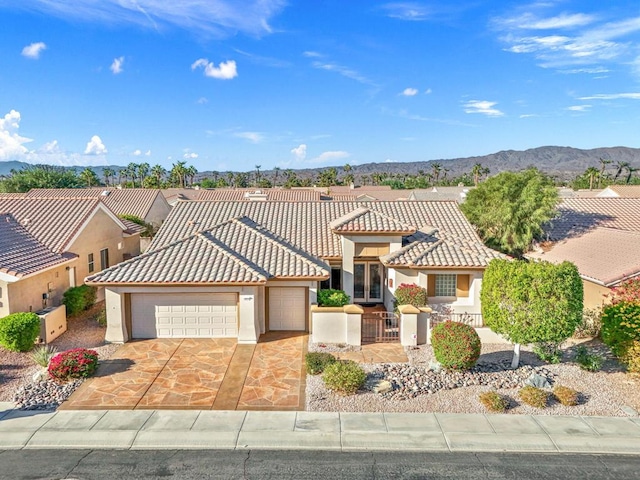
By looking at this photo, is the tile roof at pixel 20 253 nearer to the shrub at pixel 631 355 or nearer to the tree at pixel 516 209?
the shrub at pixel 631 355

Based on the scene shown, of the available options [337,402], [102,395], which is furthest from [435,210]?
[102,395]

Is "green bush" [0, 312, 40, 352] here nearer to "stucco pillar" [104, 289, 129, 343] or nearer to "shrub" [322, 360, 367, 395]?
"stucco pillar" [104, 289, 129, 343]

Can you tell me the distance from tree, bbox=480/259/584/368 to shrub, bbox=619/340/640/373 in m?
1.86

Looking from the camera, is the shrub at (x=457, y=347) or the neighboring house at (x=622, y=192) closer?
the shrub at (x=457, y=347)

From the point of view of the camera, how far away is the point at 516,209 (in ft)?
87.7

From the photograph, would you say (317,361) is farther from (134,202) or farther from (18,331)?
(134,202)

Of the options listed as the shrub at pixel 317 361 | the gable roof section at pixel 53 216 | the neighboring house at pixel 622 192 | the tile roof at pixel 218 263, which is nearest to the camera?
the shrub at pixel 317 361

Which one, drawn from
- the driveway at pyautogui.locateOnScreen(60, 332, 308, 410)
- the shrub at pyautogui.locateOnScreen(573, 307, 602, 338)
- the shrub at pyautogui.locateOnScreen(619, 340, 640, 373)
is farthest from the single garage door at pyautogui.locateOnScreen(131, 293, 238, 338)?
the shrub at pyautogui.locateOnScreen(573, 307, 602, 338)

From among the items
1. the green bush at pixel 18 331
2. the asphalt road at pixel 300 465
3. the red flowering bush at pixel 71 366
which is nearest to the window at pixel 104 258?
the green bush at pixel 18 331

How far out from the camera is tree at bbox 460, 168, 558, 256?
2616cm

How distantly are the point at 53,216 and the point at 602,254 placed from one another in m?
28.9

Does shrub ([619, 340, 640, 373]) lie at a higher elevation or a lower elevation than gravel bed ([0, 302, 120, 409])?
higher

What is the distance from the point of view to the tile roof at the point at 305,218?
23.6 metres

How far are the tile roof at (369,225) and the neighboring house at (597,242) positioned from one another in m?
8.33
